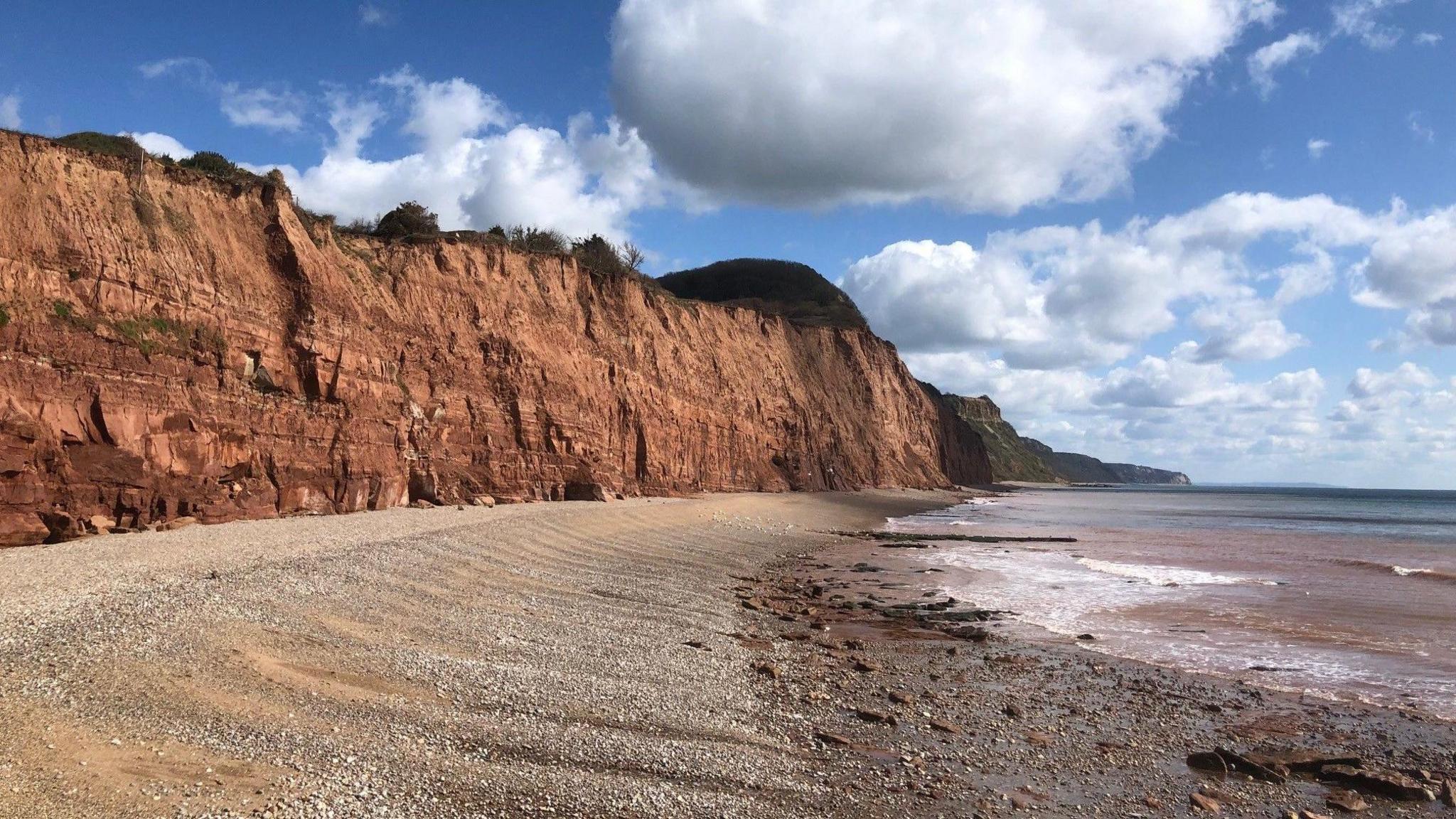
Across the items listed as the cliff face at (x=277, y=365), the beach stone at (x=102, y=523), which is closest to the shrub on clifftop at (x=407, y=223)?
the cliff face at (x=277, y=365)

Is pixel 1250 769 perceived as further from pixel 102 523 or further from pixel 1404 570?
pixel 1404 570

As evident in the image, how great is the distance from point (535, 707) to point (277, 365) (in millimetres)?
16613

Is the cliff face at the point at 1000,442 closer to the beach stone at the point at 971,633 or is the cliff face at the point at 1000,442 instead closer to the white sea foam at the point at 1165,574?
the white sea foam at the point at 1165,574

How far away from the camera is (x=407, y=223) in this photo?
30.7 metres

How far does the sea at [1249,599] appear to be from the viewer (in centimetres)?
1126

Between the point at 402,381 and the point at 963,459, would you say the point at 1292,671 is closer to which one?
the point at 402,381

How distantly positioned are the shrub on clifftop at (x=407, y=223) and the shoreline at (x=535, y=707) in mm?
19407

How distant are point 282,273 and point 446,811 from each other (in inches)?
803

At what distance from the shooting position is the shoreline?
548 cm

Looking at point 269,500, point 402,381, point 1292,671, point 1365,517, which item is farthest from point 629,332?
point 1365,517

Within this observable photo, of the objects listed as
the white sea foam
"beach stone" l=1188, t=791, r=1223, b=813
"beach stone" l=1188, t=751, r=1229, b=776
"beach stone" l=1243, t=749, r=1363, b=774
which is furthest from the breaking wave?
"beach stone" l=1188, t=791, r=1223, b=813

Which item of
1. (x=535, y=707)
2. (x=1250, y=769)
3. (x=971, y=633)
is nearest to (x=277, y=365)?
(x=535, y=707)

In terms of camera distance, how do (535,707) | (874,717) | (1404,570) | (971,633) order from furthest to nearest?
(1404,570), (971,633), (874,717), (535,707)

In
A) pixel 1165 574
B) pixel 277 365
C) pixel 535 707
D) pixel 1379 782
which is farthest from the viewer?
pixel 1165 574
